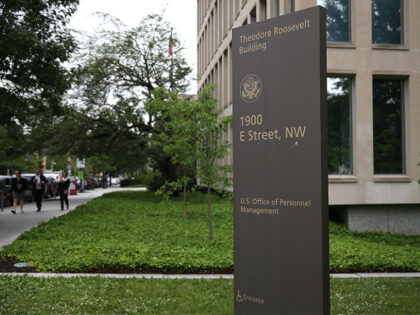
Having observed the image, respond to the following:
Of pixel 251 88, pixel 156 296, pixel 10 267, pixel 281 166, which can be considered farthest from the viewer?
pixel 10 267

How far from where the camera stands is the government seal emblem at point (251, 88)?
476 centimetres

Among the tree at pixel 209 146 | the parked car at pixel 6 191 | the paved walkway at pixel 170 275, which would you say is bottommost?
the paved walkway at pixel 170 275

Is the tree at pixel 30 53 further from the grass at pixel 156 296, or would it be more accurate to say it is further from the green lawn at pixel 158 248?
the grass at pixel 156 296

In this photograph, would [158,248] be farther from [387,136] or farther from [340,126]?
[387,136]

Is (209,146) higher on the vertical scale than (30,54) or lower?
lower

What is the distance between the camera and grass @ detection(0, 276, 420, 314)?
650 centimetres

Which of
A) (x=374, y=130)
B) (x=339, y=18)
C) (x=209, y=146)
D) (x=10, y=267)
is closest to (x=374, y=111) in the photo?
(x=374, y=130)

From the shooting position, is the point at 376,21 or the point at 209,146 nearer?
the point at 209,146

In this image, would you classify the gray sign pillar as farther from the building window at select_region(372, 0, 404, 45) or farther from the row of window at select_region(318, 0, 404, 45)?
the building window at select_region(372, 0, 404, 45)

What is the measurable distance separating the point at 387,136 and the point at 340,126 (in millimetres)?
1667

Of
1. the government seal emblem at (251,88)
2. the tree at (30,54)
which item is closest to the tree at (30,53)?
the tree at (30,54)

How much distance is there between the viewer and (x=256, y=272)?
4.76 metres

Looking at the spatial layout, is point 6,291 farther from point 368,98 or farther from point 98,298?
point 368,98

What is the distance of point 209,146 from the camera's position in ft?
43.1
